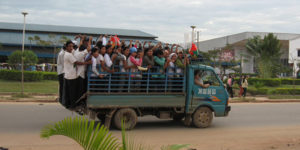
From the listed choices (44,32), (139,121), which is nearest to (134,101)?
(139,121)

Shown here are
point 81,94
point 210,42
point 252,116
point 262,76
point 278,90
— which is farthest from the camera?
point 210,42

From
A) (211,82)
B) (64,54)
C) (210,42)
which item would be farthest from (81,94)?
(210,42)

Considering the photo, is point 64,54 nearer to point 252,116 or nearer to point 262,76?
point 252,116

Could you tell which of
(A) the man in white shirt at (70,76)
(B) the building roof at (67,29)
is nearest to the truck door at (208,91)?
(A) the man in white shirt at (70,76)

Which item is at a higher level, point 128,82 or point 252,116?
point 128,82

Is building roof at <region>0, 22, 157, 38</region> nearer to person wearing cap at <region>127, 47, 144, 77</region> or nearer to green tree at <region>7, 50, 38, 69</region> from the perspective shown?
green tree at <region>7, 50, 38, 69</region>

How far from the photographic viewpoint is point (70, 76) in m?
7.95

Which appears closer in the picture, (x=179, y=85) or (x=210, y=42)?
(x=179, y=85)

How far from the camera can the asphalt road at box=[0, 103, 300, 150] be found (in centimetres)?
707

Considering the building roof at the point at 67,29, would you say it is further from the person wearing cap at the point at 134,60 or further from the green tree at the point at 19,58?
the person wearing cap at the point at 134,60

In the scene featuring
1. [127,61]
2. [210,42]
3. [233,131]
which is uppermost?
[210,42]

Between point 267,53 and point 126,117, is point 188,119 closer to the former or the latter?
point 126,117

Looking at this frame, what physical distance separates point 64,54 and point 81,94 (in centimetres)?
114

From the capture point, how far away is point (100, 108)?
8.20 metres
